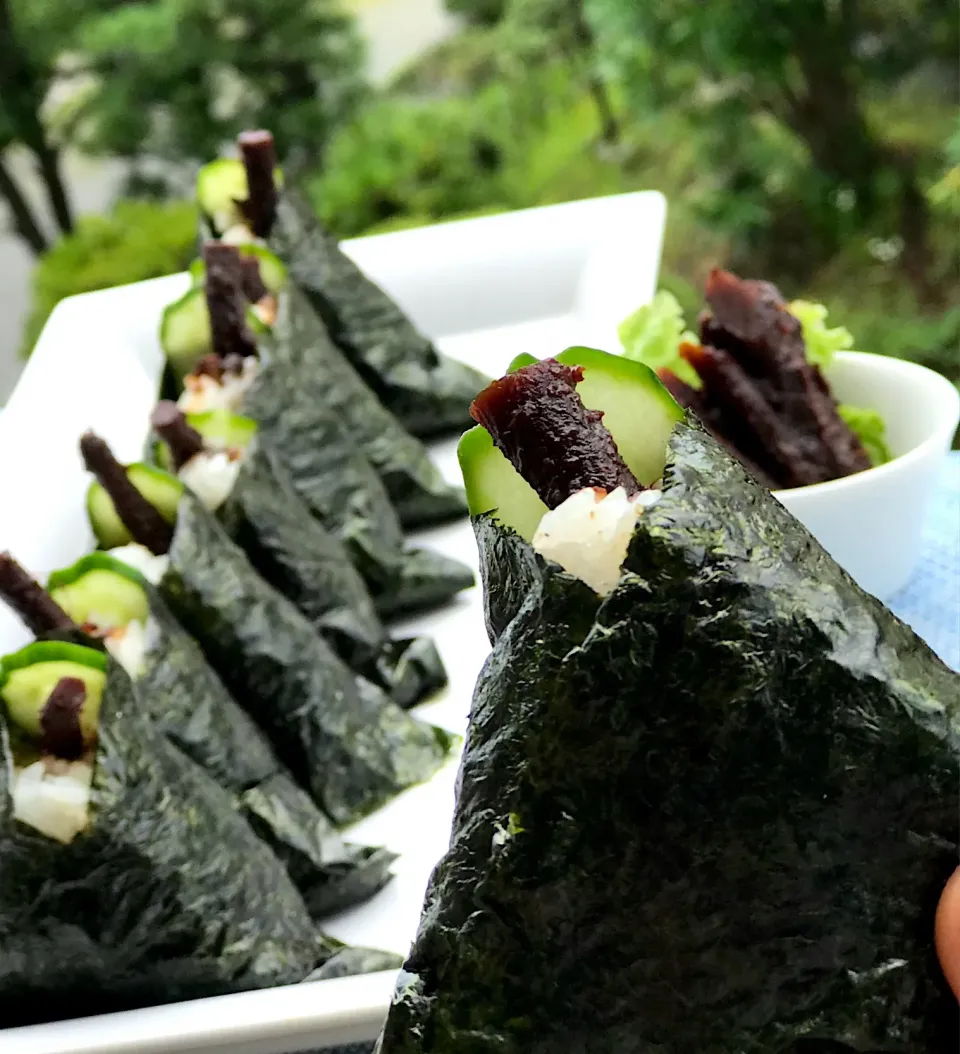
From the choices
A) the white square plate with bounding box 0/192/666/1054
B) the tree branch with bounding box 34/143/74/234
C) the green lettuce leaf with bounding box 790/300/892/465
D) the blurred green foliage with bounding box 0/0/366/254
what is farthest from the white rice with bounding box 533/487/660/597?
the tree branch with bounding box 34/143/74/234

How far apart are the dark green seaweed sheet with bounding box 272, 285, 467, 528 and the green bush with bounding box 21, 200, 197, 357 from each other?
42.4 inches

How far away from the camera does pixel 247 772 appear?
1.22 metres

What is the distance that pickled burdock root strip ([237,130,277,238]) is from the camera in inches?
71.3

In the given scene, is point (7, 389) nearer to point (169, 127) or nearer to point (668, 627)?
point (169, 127)

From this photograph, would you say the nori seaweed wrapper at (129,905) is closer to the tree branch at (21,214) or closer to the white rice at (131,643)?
the white rice at (131,643)

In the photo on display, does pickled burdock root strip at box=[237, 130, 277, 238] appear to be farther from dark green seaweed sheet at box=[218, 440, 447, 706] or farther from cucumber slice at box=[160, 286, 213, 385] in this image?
dark green seaweed sheet at box=[218, 440, 447, 706]

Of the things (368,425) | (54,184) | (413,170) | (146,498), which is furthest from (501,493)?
(54,184)

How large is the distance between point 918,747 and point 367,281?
62.9 inches

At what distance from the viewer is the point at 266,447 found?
4.86 feet

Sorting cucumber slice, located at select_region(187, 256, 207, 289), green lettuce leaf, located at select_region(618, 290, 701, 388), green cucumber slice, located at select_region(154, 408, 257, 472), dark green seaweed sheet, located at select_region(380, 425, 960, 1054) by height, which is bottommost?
green cucumber slice, located at select_region(154, 408, 257, 472)

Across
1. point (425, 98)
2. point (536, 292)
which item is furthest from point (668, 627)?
point (425, 98)

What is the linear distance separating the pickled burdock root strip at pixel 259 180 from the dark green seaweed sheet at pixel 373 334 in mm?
22

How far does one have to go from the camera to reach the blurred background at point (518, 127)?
→ 2.13m

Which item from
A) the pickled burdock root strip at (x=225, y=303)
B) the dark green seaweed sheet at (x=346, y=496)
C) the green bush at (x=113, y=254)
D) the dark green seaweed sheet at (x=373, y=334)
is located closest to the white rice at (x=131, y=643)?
the dark green seaweed sheet at (x=346, y=496)
